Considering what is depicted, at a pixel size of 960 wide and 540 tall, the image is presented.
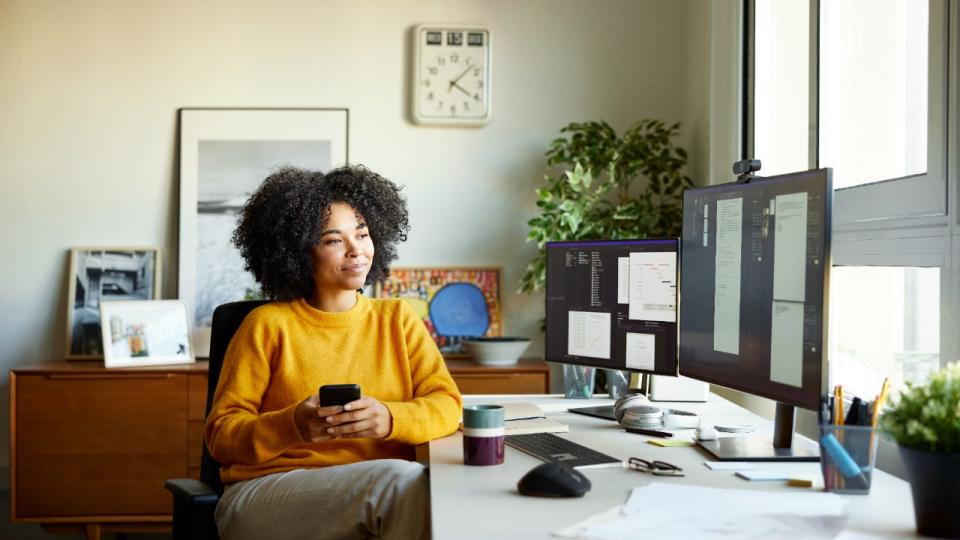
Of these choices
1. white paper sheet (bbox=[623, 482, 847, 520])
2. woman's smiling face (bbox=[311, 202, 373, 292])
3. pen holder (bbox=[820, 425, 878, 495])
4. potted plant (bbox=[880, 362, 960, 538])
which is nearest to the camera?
potted plant (bbox=[880, 362, 960, 538])

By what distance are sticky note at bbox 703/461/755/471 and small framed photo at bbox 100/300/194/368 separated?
8.28 ft

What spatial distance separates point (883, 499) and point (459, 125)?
280 centimetres

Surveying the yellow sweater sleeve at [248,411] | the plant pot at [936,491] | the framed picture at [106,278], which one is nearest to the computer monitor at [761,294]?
the plant pot at [936,491]

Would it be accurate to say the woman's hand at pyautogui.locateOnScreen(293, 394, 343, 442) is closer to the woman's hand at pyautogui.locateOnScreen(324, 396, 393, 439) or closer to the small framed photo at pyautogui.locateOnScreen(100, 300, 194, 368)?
the woman's hand at pyautogui.locateOnScreen(324, 396, 393, 439)

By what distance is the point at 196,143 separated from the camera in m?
3.87

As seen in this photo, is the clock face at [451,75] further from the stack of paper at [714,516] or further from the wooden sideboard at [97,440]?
the stack of paper at [714,516]

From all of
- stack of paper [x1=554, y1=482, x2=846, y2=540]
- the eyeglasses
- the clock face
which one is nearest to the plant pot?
stack of paper [x1=554, y1=482, x2=846, y2=540]

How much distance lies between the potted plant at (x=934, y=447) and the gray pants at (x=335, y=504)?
2.52 feet

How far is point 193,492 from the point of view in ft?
5.72

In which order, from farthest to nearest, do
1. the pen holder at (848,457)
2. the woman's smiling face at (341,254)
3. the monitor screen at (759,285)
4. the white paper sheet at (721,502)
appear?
the woman's smiling face at (341,254)
the monitor screen at (759,285)
the pen holder at (848,457)
the white paper sheet at (721,502)

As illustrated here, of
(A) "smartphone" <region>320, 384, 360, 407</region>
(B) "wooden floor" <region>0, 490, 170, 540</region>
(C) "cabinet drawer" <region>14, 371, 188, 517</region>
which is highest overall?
(A) "smartphone" <region>320, 384, 360, 407</region>

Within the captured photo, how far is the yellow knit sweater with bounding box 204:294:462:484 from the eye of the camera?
1.88m

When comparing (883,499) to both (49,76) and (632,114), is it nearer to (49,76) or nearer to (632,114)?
(632,114)

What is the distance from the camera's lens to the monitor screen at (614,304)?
7.06ft
